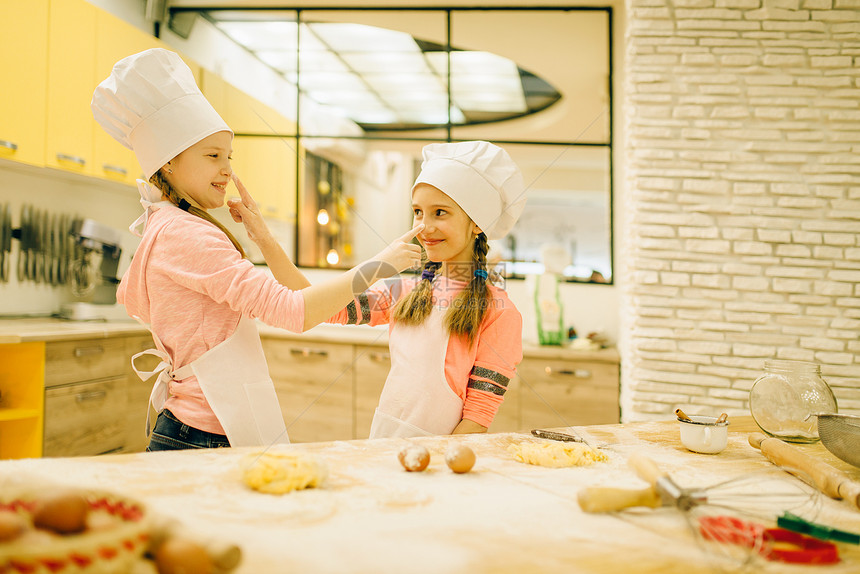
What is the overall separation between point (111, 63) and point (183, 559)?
322cm

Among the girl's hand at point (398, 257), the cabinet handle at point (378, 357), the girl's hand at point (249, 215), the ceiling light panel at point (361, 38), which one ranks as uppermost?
the ceiling light panel at point (361, 38)

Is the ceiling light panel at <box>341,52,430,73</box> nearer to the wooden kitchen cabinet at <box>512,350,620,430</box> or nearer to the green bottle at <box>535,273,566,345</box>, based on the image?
the green bottle at <box>535,273,566,345</box>

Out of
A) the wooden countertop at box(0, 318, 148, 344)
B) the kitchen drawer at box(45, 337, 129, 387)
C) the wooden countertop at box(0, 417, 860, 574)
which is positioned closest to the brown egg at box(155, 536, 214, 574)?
the wooden countertop at box(0, 417, 860, 574)

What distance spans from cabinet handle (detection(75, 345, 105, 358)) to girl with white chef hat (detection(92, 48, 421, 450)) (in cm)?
163

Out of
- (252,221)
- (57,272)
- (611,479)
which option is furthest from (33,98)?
(611,479)

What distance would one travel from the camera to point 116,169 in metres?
3.01

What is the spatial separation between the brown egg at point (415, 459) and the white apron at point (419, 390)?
40cm

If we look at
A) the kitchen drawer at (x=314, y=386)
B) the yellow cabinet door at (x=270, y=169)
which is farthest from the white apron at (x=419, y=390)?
the yellow cabinet door at (x=270, y=169)

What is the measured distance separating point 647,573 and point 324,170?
3.62 metres

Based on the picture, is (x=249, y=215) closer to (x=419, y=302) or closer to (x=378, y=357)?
(x=419, y=302)

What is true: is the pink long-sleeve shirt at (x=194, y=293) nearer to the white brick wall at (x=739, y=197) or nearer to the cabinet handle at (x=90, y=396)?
the cabinet handle at (x=90, y=396)

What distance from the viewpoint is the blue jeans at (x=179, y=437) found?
112 centimetres

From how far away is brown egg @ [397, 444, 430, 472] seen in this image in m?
0.92

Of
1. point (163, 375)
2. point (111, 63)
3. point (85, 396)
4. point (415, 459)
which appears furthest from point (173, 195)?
point (111, 63)
